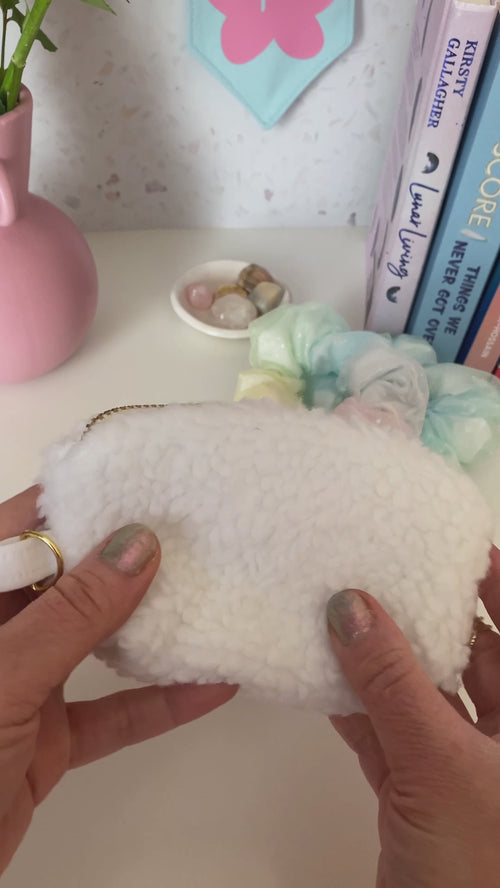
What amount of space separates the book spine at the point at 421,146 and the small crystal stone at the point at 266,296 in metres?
0.08

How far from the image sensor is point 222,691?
368mm

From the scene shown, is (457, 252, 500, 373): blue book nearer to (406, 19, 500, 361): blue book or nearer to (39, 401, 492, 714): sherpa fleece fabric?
(406, 19, 500, 361): blue book

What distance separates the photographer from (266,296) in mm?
595

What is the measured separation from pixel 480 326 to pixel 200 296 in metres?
0.24

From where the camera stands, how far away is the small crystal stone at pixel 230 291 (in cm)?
60

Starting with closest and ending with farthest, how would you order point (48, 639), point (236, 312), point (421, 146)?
point (48, 639) < point (421, 146) < point (236, 312)

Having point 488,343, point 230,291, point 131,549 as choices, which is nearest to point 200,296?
point 230,291

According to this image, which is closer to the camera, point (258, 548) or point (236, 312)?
point (258, 548)

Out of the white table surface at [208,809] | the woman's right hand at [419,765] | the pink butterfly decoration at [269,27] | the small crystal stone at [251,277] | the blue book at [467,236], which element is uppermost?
the pink butterfly decoration at [269,27]

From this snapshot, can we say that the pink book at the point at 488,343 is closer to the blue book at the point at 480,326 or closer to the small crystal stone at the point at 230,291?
the blue book at the point at 480,326

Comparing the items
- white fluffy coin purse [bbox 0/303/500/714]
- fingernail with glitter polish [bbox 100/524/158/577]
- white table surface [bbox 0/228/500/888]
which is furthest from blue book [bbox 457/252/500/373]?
fingernail with glitter polish [bbox 100/524/158/577]

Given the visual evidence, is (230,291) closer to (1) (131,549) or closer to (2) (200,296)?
(2) (200,296)

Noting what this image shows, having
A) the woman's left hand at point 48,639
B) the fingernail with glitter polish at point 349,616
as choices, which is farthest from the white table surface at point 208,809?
the fingernail with glitter polish at point 349,616

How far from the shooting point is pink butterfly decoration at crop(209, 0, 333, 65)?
0.52 meters
